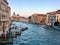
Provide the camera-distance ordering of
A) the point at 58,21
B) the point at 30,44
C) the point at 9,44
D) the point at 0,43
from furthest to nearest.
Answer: the point at 58,21 < the point at 30,44 < the point at 9,44 < the point at 0,43

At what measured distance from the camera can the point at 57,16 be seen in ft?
218

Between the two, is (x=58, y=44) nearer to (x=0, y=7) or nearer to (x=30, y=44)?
Result: (x=30, y=44)

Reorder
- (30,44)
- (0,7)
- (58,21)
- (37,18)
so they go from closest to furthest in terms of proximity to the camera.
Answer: (30,44) → (0,7) → (58,21) → (37,18)

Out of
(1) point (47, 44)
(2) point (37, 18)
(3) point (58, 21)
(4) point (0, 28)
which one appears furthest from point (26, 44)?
(2) point (37, 18)

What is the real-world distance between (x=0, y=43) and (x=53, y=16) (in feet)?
168

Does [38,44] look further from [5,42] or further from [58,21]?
[58,21]

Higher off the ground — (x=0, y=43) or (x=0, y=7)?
(x=0, y=7)

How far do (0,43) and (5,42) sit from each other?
18.4 inches

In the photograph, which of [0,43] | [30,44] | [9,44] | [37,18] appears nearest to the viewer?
[0,43]

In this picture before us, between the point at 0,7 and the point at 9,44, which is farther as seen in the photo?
the point at 0,7

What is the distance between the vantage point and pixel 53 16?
225 ft

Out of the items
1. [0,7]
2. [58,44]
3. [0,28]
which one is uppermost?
[0,7]

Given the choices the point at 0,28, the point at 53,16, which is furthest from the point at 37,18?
the point at 0,28

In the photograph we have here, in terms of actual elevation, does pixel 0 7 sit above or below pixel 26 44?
above
